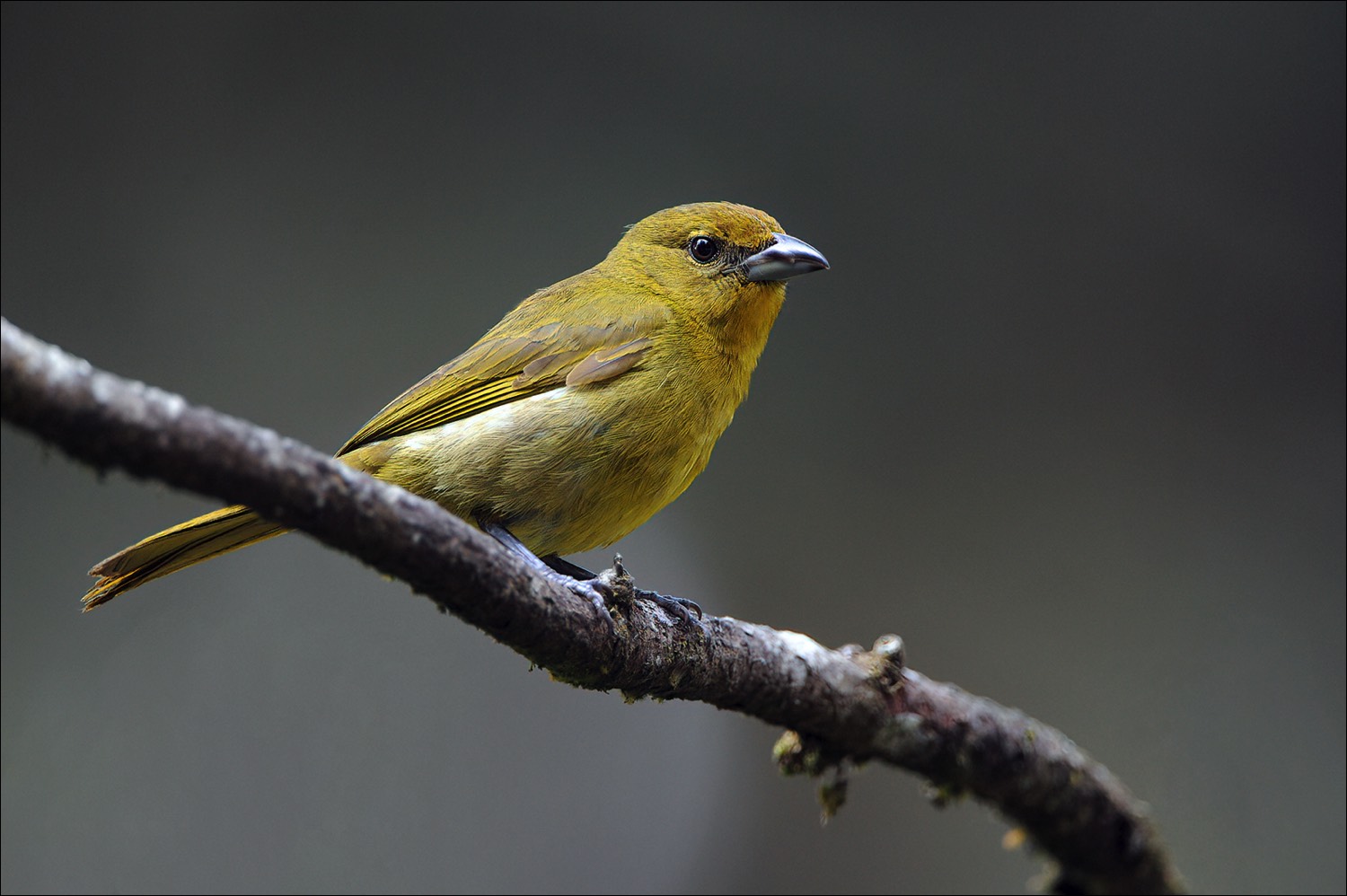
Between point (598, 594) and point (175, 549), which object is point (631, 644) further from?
point (175, 549)

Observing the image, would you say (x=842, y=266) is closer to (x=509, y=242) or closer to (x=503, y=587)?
(x=509, y=242)

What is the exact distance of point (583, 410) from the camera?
2910 mm

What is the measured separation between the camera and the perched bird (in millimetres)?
2836

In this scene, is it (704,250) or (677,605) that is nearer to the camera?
(677,605)

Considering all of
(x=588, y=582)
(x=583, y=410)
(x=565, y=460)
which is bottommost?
(x=588, y=582)

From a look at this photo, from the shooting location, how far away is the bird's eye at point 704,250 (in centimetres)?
358

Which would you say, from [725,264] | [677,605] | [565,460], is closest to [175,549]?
[565,460]

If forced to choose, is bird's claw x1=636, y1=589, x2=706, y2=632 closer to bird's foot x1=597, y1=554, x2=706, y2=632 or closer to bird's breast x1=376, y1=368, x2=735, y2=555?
bird's foot x1=597, y1=554, x2=706, y2=632

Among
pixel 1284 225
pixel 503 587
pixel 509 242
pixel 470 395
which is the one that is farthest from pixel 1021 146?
pixel 503 587

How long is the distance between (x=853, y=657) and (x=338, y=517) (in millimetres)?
1750

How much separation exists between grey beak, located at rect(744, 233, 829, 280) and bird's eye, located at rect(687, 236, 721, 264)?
138 millimetres

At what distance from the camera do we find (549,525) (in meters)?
2.89

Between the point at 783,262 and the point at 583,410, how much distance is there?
97 centimetres

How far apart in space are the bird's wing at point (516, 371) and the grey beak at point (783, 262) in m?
0.42
